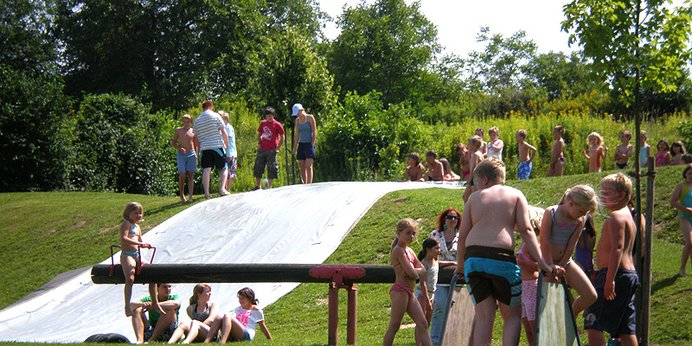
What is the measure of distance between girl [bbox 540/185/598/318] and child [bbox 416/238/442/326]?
8.73 ft

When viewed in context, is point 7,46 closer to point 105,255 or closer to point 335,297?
point 105,255

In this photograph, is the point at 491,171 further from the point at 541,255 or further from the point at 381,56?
the point at 381,56

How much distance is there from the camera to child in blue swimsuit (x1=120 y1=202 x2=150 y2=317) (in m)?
12.8

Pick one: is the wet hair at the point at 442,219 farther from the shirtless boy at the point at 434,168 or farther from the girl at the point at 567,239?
the shirtless boy at the point at 434,168

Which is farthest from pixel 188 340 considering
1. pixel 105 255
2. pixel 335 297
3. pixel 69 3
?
pixel 69 3

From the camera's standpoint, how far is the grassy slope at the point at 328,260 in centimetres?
1301

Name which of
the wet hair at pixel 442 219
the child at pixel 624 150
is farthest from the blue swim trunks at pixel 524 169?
the wet hair at pixel 442 219

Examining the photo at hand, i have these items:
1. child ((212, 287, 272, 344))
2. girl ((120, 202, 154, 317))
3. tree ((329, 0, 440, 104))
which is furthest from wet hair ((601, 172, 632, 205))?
tree ((329, 0, 440, 104))

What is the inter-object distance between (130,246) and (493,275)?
6260 mm

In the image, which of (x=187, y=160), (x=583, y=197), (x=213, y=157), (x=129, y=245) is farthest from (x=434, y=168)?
(x=583, y=197)

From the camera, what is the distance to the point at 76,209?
2580cm

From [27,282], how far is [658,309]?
1300 cm

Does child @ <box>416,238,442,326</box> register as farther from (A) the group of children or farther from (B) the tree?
(B) the tree

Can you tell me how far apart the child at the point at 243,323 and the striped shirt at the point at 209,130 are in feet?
29.4
